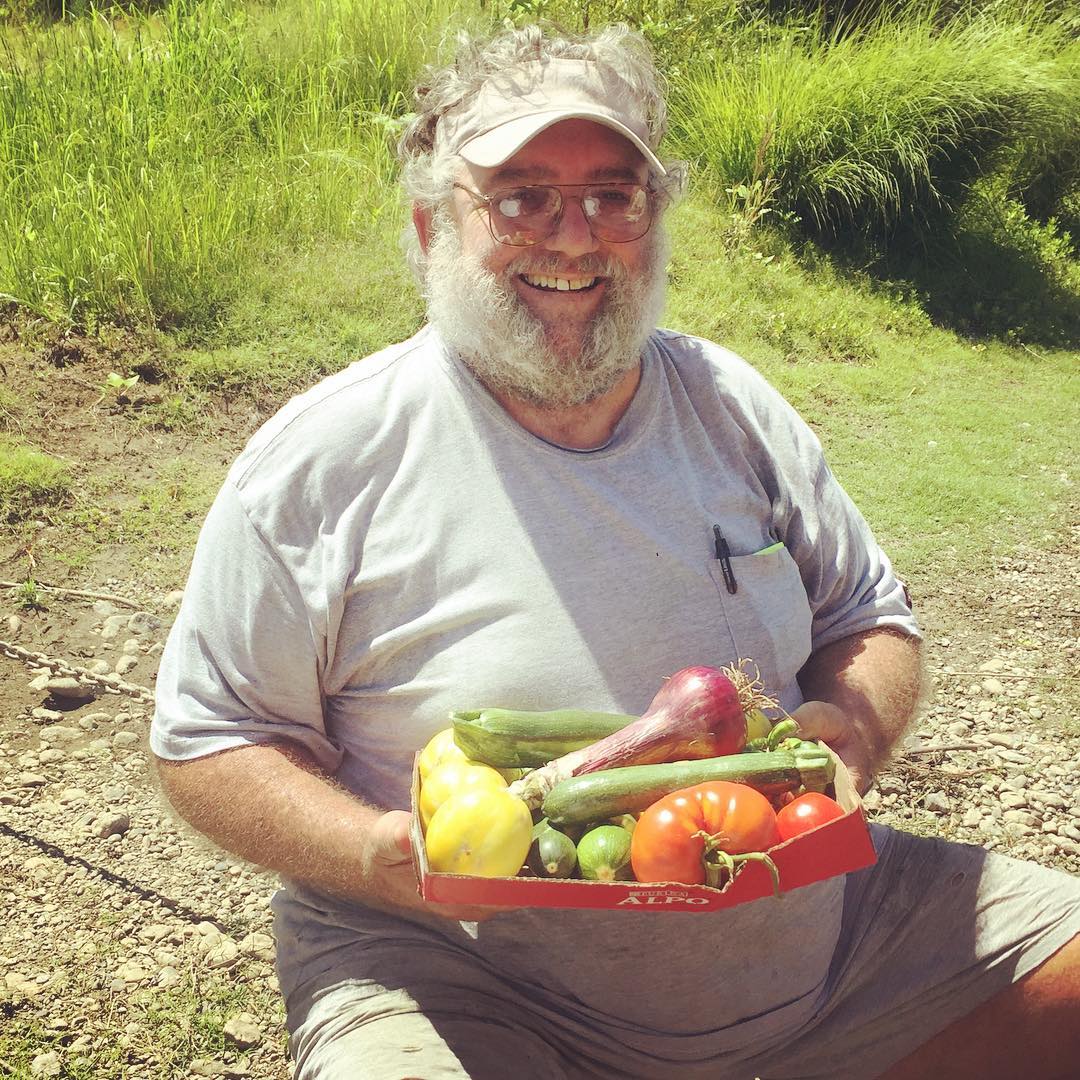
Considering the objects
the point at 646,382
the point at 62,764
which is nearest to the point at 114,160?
the point at 62,764

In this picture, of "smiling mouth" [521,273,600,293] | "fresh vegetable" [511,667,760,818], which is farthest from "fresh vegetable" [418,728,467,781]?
"smiling mouth" [521,273,600,293]

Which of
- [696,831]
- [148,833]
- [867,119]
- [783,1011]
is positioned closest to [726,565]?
[696,831]

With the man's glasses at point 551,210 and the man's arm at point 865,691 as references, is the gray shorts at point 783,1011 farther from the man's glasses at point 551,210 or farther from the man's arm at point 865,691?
the man's glasses at point 551,210

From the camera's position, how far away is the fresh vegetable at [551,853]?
185 cm

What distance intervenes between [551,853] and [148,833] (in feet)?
6.73

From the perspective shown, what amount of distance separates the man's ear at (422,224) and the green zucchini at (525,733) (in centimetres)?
121

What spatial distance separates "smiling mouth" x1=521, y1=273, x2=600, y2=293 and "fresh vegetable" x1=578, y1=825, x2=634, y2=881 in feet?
3.99

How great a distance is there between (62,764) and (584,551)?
2.15 metres

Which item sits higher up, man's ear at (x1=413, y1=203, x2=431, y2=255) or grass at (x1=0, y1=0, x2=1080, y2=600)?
man's ear at (x1=413, y1=203, x2=431, y2=255)

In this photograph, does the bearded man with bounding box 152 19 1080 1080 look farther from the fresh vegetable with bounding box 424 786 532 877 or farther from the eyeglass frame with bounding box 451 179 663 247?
the fresh vegetable with bounding box 424 786 532 877

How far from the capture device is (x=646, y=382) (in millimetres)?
2648

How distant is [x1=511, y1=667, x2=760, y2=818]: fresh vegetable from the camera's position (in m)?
1.98

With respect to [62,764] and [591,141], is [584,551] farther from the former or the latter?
[62,764]

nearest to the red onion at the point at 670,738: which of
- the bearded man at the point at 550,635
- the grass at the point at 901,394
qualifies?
the bearded man at the point at 550,635
